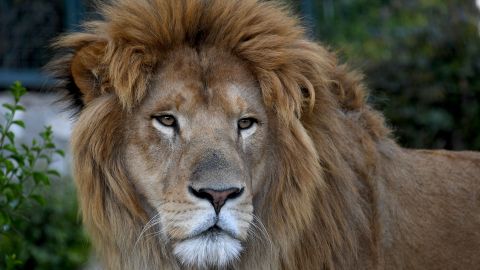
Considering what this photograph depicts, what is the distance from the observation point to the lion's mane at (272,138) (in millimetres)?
3727

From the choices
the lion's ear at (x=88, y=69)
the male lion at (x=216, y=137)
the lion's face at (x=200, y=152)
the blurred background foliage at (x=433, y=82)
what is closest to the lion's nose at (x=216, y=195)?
the lion's face at (x=200, y=152)

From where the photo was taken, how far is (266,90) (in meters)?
3.75

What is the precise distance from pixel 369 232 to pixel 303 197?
1.21 ft

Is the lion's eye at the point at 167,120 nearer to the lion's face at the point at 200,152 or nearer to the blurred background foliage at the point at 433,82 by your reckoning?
the lion's face at the point at 200,152

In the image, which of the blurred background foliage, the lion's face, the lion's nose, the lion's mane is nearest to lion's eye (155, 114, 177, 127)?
the lion's face

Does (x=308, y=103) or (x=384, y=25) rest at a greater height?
(x=308, y=103)

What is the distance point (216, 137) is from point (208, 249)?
0.44 metres

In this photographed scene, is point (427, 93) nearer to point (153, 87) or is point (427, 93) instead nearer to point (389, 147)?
point (389, 147)

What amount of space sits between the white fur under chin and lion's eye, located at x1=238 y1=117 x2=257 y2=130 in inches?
18.7

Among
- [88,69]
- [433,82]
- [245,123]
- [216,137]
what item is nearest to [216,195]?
[216,137]

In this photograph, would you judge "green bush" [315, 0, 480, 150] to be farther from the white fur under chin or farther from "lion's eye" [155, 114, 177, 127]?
the white fur under chin

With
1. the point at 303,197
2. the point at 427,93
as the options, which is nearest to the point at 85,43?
the point at 303,197

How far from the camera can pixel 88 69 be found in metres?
3.76

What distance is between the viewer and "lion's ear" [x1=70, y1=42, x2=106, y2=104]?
375cm
